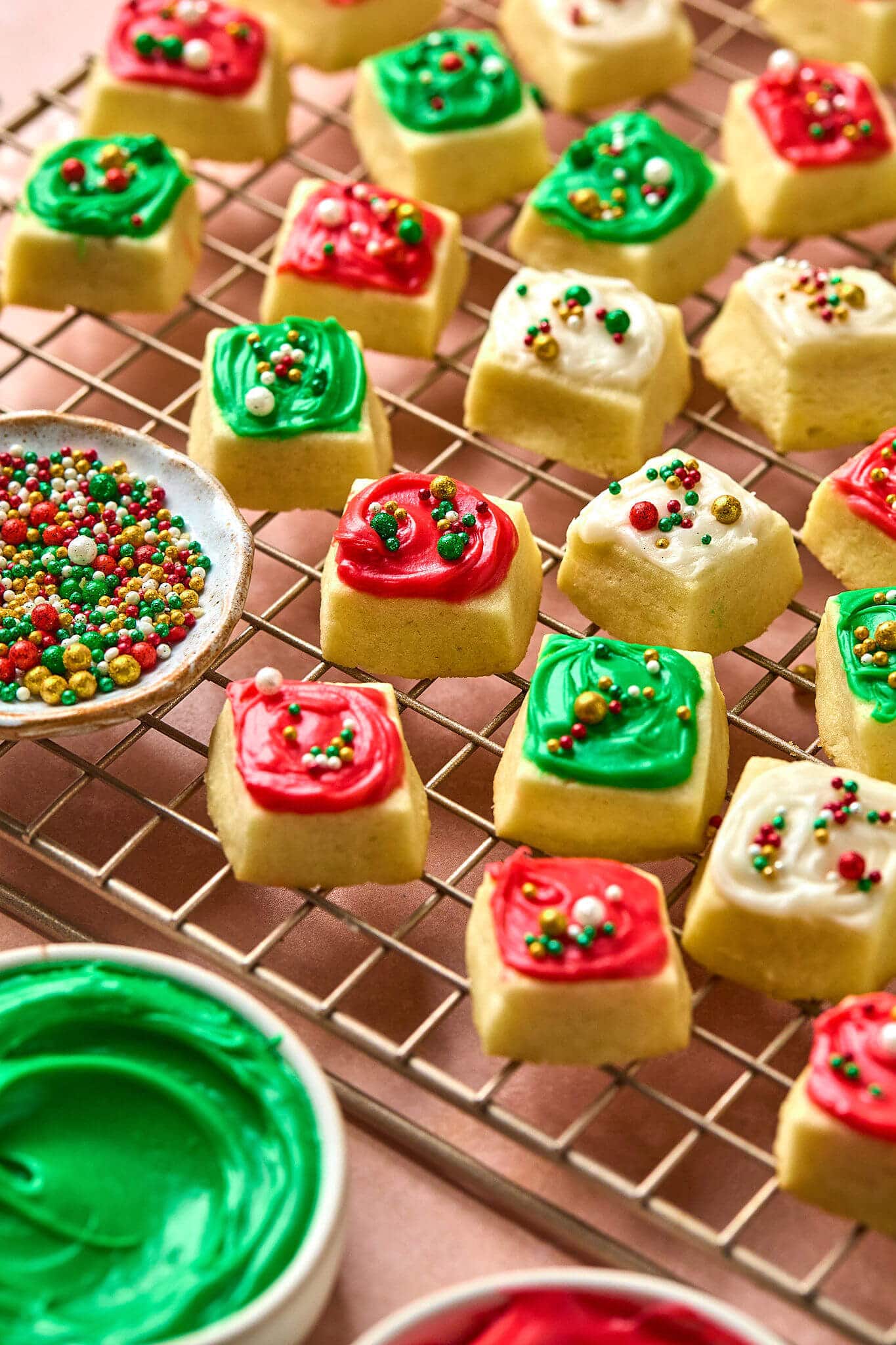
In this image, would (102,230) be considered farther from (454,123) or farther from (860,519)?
(860,519)

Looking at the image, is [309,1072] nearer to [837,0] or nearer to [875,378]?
[875,378]

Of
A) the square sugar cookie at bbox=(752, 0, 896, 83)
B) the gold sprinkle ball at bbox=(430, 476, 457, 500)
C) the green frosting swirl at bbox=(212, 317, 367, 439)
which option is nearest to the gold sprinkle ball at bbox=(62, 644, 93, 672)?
the green frosting swirl at bbox=(212, 317, 367, 439)

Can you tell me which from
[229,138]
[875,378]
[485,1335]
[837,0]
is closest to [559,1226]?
[485,1335]

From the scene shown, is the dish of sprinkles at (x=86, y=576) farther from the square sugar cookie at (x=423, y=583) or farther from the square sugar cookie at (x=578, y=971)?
the square sugar cookie at (x=578, y=971)

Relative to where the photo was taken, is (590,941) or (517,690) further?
(517,690)

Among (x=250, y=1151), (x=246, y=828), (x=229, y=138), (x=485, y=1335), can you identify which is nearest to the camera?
(x=485, y=1335)

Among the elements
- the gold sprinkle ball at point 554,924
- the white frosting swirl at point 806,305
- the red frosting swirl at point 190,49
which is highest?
the red frosting swirl at point 190,49

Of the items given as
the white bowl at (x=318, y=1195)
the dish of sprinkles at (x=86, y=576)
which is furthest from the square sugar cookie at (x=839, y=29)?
the white bowl at (x=318, y=1195)
